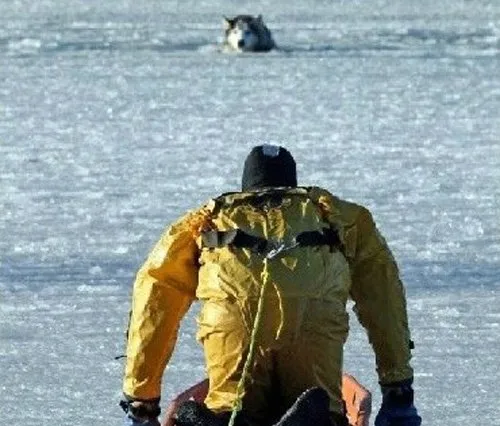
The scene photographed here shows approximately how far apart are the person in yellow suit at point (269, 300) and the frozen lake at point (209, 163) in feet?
4.83

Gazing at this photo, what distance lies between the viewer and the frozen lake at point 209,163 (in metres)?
6.66

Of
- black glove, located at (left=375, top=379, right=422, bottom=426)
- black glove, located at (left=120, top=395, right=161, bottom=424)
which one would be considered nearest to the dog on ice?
black glove, located at (left=375, top=379, right=422, bottom=426)

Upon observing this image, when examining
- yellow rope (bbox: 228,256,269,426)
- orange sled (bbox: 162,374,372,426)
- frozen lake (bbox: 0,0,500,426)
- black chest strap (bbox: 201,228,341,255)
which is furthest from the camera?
frozen lake (bbox: 0,0,500,426)

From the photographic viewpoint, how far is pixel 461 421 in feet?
19.0

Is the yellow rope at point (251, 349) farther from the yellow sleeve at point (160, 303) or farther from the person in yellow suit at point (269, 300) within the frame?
the yellow sleeve at point (160, 303)

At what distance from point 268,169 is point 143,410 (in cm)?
65

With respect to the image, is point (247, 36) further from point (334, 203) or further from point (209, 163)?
point (334, 203)

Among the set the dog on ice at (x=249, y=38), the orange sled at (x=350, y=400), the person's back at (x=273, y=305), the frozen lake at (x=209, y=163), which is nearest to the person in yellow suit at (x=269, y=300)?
the person's back at (x=273, y=305)

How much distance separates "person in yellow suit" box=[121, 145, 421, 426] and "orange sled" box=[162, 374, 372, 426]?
0.77 ft

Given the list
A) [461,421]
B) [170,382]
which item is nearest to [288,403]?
[461,421]

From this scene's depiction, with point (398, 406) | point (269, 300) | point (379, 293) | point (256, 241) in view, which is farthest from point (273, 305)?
point (398, 406)

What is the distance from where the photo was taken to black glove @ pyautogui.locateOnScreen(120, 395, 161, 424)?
4.37m

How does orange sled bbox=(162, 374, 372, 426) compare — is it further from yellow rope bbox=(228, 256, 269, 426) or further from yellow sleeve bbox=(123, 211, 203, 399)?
yellow rope bbox=(228, 256, 269, 426)

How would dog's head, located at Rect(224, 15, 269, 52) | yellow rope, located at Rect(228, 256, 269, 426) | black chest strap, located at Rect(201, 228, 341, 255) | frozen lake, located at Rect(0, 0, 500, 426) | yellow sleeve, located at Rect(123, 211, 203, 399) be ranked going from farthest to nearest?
1. dog's head, located at Rect(224, 15, 269, 52)
2. frozen lake, located at Rect(0, 0, 500, 426)
3. yellow sleeve, located at Rect(123, 211, 203, 399)
4. black chest strap, located at Rect(201, 228, 341, 255)
5. yellow rope, located at Rect(228, 256, 269, 426)
